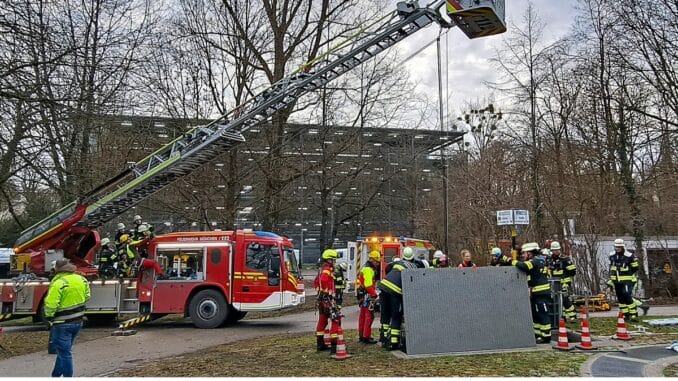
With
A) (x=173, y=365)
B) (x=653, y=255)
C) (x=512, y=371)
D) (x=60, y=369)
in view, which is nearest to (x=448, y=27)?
(x=512, y=371)

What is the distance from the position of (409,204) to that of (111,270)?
20.6 meters

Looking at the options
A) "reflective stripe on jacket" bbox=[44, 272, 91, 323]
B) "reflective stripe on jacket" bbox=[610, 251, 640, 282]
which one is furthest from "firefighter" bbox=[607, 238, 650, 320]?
"reflective stripe on jacket" bbox=[44, 272, 91, 323]

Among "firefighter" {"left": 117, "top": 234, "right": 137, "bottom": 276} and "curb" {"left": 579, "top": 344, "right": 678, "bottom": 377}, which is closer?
"curb" {"left": 579, "top": 344, "right": 678, "bottom": 377}

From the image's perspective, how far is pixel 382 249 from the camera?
1750cm

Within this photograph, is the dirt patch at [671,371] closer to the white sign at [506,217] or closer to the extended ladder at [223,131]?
the white sign at [506,217]

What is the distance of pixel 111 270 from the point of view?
14.6 metres

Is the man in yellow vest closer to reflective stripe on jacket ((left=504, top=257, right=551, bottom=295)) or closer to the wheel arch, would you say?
the wheel arch

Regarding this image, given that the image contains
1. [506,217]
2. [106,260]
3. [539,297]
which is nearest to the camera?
[539,297]

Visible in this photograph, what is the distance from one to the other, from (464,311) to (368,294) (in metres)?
1.88

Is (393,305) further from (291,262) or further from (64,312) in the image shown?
(291,262)

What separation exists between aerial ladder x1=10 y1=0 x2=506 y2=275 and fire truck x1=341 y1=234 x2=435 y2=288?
6328 millimetres

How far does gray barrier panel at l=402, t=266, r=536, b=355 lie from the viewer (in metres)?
8.52

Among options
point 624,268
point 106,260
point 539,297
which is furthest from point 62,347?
point 624,268

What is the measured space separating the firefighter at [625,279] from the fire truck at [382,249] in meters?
6.47
